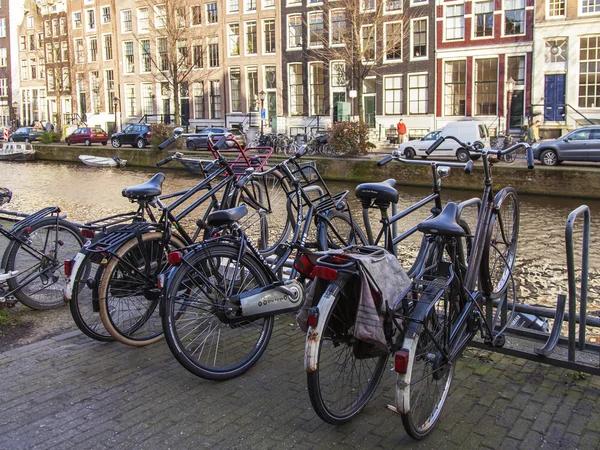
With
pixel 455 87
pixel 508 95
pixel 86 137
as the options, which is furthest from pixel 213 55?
pixel 508 95

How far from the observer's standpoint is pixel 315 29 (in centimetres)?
3762

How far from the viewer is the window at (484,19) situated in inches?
1261

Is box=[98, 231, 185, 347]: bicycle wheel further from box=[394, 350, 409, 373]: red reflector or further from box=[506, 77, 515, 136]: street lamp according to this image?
box=[506, 77, 515, 136]: street lamp

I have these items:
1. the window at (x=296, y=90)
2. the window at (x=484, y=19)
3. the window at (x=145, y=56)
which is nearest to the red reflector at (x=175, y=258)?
the window at (x=484, y=19)

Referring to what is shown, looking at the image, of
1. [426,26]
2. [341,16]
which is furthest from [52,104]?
[426,26]

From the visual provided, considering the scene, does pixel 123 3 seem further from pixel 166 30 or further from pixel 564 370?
pixel 564 370

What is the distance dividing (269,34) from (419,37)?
988 cm

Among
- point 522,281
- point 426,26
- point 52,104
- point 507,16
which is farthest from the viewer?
point 52,104

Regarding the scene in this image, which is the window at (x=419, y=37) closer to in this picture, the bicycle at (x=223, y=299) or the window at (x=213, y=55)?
the window at (x=213, y=55)

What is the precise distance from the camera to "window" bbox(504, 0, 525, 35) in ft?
103

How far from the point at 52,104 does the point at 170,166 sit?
3440cm

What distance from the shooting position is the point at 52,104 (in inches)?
2178

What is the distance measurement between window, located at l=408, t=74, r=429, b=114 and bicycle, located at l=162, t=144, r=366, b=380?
102 ft

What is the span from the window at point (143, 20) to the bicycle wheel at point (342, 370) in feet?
151
